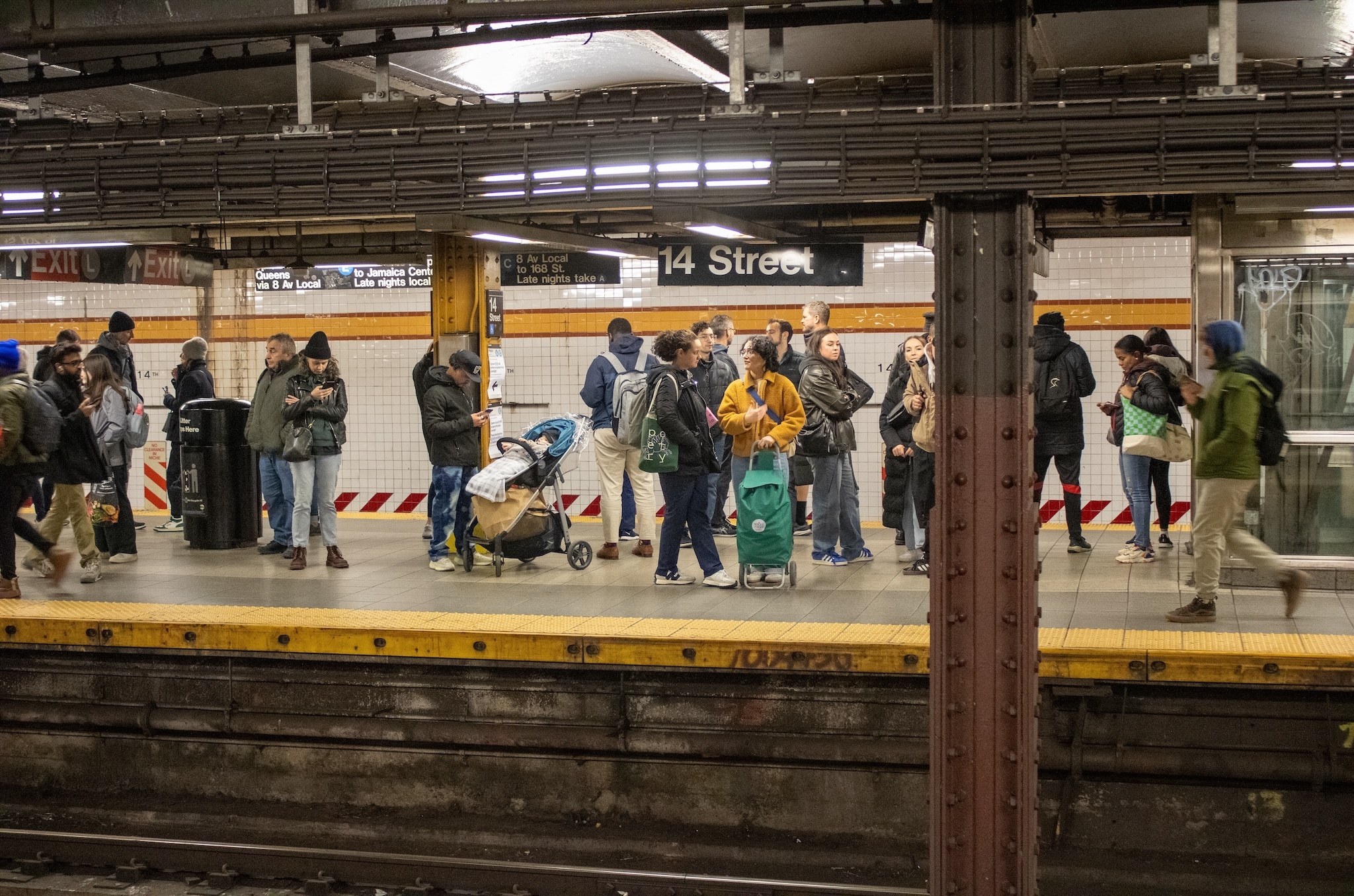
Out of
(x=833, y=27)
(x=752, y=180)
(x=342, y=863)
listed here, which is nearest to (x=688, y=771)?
(x=342, y=863)

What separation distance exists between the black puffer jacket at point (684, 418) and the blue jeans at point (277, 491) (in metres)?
3.16

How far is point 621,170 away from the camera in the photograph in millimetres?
4598

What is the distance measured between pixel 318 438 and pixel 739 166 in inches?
222

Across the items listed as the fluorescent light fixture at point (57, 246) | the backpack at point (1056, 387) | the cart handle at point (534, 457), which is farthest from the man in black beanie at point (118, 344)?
the backpack at point (1056, 387)

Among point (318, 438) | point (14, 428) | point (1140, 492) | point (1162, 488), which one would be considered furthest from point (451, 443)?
point (1162, 488)

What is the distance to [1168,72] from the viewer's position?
7129 mm

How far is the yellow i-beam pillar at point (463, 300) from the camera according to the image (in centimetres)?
948

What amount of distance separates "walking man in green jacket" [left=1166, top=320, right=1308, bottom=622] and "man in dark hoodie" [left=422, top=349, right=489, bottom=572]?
463 centimetres

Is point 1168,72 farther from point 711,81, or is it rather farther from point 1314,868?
point 1314,868

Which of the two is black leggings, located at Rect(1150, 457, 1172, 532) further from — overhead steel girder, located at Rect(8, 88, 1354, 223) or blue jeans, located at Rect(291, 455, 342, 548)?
blue jeans, located at Rect(291, 455, 342, 548)

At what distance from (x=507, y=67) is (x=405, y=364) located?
18.7 feet

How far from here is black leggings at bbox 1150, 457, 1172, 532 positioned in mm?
9219

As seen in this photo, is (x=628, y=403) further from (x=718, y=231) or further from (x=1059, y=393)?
(x=1059, y=393)

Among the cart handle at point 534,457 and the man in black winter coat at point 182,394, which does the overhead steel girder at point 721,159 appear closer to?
the cart handle at point 534,457
